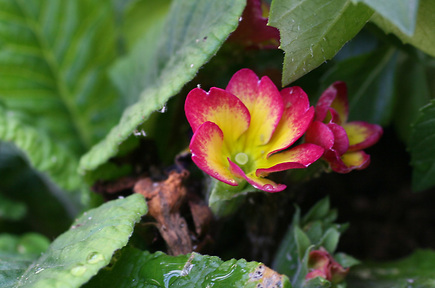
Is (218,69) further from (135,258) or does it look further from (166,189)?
(135,258)

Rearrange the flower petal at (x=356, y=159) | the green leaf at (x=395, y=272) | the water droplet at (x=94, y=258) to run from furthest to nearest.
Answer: the green leaf at (x=395, y=272), the flower petal at (x=356, y=159), the water droplet at (x=94, y=258)

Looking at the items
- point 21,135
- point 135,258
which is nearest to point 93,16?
point 21,135

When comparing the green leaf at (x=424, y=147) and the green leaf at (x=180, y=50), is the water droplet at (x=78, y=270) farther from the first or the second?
the green leaf at (x=424, y=147)

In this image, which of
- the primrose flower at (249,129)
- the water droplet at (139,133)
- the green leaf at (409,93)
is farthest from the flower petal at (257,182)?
the green leaf at (409,93)

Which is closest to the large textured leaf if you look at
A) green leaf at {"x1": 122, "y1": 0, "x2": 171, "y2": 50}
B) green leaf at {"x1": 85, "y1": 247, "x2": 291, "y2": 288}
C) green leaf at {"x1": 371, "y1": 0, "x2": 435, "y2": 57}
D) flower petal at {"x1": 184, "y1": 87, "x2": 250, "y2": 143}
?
green leaf at {"x1": 122, "y1": 0, "x2": 171, "y2": 50}

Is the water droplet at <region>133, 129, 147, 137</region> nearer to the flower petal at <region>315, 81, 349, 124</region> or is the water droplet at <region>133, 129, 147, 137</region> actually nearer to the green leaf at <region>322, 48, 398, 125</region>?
the flower petal at <region>315, 81, 349, 124</region>

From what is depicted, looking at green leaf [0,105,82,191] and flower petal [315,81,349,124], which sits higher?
green leaf [0,105,82,191]
